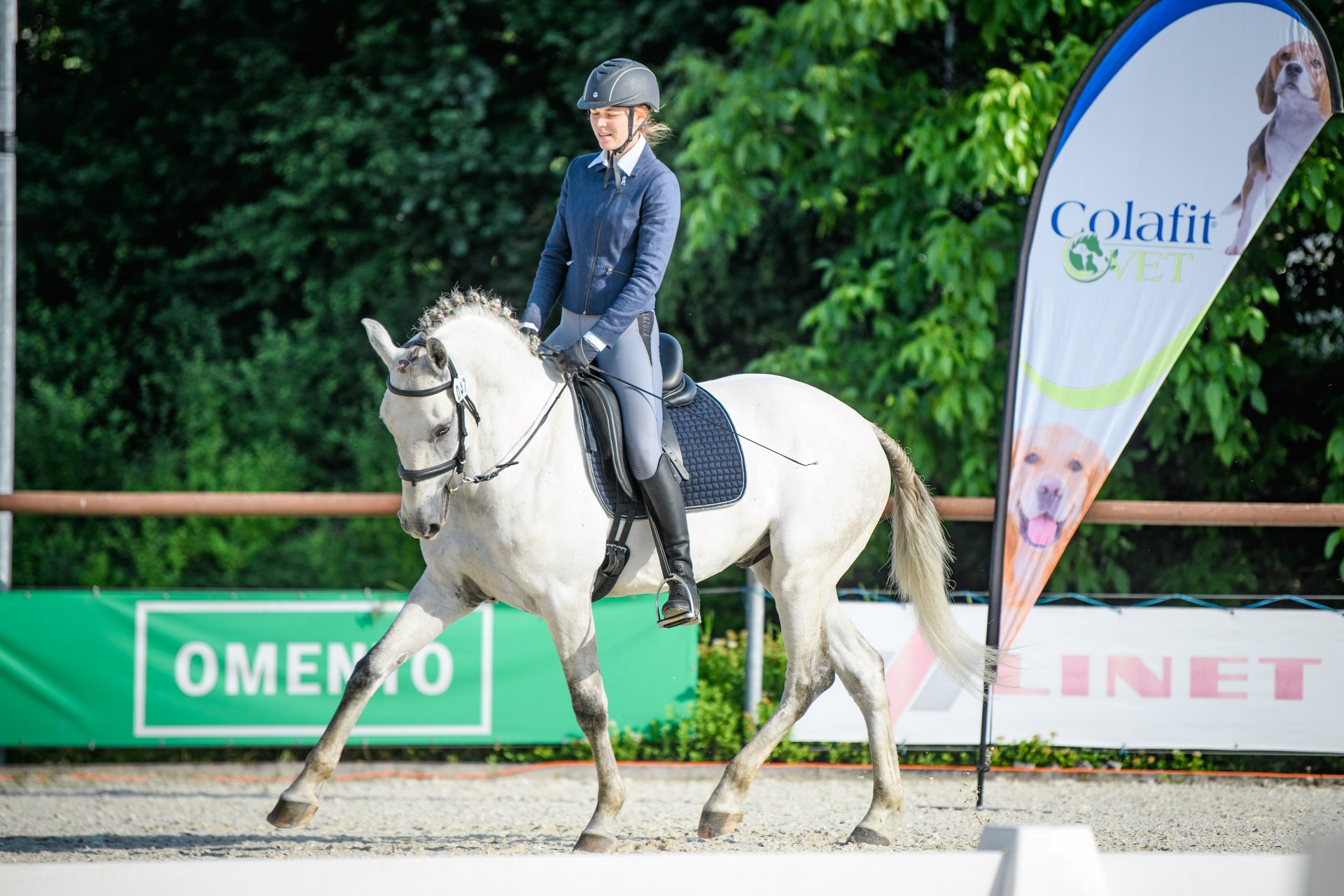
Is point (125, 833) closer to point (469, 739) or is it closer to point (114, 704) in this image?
point (114, 704)

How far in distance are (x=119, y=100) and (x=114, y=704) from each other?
27.9 ft

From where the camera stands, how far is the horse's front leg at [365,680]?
14.7 ft

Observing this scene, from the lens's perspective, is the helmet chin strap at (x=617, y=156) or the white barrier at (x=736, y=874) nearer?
the white barrier at (x=736, y=874)

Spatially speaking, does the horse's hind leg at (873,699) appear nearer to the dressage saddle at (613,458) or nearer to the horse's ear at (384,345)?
the dressage saddle at (613,458)

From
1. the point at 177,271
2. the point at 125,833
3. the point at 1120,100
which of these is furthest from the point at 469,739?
the point at 177,271

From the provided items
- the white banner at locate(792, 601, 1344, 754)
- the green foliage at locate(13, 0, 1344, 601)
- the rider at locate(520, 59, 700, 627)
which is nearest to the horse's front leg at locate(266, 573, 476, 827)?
the rider at locate(520, 59, 700, 627)

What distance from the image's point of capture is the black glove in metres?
4.45

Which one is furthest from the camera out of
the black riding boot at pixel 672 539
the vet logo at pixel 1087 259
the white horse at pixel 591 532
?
the vet logo at pixel 1087 259

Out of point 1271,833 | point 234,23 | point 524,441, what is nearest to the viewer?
point 524,441

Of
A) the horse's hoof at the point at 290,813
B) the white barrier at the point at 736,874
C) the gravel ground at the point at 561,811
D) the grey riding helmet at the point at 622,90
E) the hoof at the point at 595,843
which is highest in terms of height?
the grey riding helmet at the point at 622,90

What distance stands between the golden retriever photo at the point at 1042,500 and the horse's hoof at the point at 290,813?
324 cm

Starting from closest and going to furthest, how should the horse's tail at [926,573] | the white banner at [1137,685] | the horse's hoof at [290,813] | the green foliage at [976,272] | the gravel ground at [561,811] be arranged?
the horse's hoof at [290,813] < the gravel ground at [561,811] < the horse's tail at [926,573] < the white banner at [1137,685] < the green foliage at [976,272]

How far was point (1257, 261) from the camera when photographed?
7.92 metres

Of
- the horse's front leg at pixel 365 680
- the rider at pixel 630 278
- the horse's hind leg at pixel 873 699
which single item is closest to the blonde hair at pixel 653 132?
the rider at pixel 630 278
